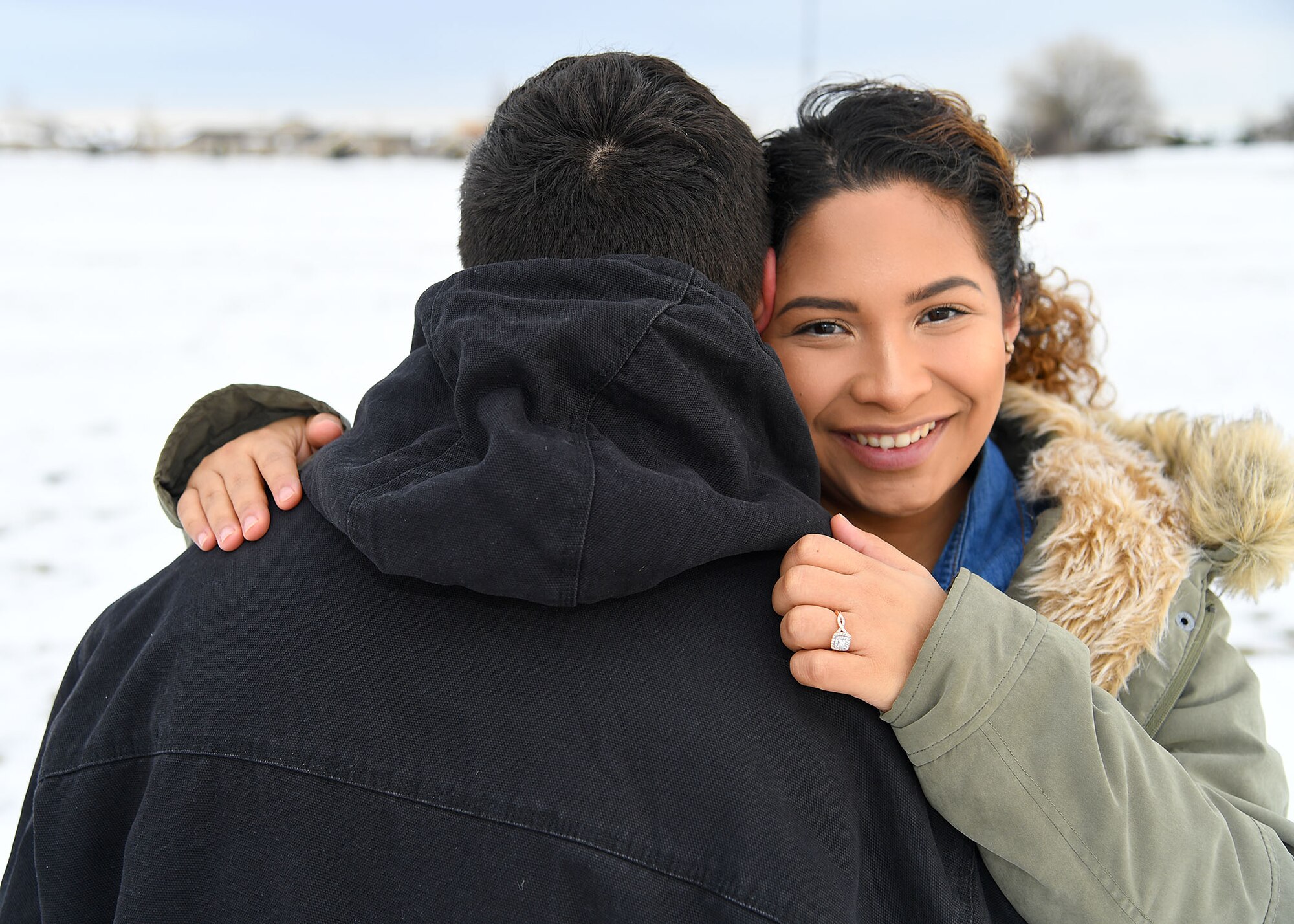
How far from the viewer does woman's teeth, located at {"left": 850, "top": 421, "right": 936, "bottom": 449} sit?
73.9 inches

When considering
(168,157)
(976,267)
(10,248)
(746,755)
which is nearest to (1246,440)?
(976,267)

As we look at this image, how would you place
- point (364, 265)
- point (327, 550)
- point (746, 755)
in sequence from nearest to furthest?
point (746, 755), point (327, 550), point (364, 265)

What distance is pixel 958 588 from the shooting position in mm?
1240

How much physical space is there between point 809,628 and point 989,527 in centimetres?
105

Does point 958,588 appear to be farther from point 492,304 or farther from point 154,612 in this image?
point 154,612

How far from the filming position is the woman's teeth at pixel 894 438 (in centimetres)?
188

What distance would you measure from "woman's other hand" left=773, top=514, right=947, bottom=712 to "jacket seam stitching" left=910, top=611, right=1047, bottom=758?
0.06 m

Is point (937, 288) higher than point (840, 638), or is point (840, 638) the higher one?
point (937, 288)

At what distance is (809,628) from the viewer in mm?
1104

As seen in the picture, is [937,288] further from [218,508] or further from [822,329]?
[218,508]

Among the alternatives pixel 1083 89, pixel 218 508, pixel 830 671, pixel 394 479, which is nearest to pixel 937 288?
pixel 830 671

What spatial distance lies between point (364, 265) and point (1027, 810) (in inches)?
421

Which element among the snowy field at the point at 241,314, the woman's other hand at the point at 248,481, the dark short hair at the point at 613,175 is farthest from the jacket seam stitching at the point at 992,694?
the snowy field at the point at 241,314

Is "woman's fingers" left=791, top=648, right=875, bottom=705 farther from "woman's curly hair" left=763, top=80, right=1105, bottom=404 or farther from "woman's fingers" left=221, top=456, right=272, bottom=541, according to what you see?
"woman's curly hair" left=763, top=80, right=1105, bottom=404
